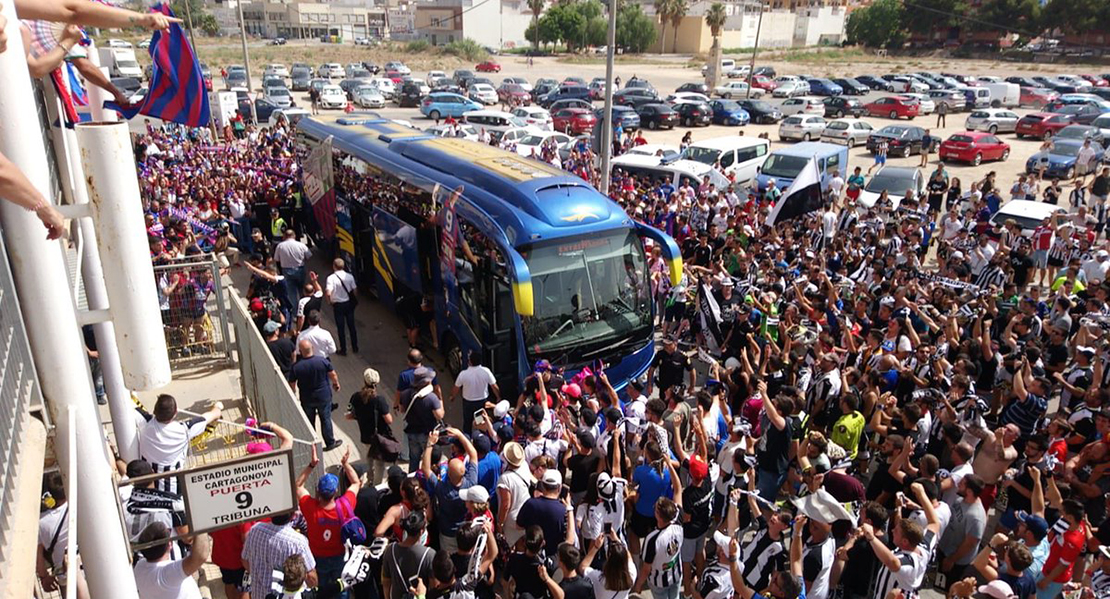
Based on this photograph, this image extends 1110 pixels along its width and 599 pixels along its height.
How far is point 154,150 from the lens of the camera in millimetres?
23172

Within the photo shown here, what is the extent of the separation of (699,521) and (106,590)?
4.47 metres

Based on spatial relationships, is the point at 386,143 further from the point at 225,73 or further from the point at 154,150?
the point at 225,73

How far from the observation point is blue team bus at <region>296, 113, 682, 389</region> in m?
9.48

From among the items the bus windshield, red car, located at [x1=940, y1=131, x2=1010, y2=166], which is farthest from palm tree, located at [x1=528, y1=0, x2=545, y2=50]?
the bus windshield

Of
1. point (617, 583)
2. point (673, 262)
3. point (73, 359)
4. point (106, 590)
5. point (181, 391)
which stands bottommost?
point (181, 391)

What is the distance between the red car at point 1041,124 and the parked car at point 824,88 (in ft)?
53.5

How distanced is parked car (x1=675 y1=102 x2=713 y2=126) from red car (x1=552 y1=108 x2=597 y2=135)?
5339mm

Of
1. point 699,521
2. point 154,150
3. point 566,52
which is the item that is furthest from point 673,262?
point 566,52

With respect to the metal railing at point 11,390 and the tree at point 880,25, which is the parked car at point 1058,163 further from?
the tree at point 880,25

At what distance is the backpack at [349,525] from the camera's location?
Answer: 224 inches

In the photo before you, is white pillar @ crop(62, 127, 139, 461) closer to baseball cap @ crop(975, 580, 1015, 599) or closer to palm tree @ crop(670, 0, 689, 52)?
baseball cap @ crop(975, 580, 1015, 599)

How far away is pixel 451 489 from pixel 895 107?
139 feet

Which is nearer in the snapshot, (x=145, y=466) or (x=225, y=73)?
(x=145, y=466)

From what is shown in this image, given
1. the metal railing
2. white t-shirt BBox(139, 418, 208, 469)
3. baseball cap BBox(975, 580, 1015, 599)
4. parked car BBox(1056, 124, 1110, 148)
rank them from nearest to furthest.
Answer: the metal railing, baseball cap BBox(975, 580, 1015, 599), white t-shirt BBox(139, 418, 208, 469), parked car BBox(1056, 124, 1110, 148)
